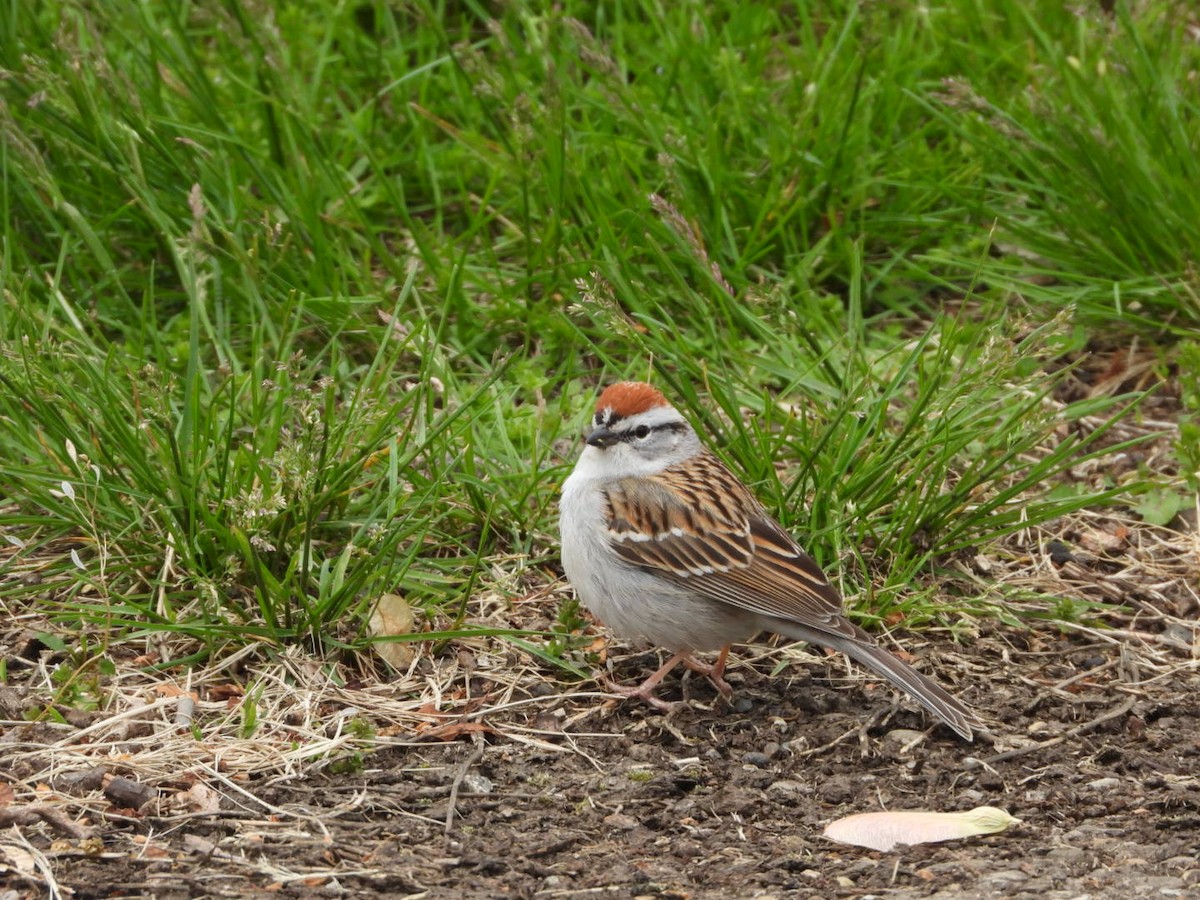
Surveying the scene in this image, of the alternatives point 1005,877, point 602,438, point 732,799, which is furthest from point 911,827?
point 602,438

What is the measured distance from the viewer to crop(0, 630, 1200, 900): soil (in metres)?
3.69

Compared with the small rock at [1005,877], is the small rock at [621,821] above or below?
above

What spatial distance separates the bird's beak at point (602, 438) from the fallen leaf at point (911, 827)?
1.43 metres

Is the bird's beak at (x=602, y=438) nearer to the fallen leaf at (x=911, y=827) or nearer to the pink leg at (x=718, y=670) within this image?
the pink leg at (x=718, y=670)

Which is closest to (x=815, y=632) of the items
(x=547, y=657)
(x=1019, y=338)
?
(x=547, y=657)

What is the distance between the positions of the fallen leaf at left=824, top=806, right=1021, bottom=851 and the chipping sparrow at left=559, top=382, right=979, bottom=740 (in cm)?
47

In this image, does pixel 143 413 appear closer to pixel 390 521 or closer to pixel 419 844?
pixel 390 521

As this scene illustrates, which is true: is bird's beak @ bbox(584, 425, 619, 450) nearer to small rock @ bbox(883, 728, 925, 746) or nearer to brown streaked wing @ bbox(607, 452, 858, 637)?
brown streaked wing @ bbox(607, 452, 858, 637)

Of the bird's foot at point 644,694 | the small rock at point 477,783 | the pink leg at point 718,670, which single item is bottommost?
the pink leg at point 718,670

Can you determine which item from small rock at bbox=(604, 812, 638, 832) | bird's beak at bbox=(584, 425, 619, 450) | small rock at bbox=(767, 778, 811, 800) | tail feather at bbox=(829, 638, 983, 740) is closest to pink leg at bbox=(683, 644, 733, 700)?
tail feather at bbox=(829, 638, 983, 740)

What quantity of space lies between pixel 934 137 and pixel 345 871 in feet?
15.0

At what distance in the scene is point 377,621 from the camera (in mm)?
4820

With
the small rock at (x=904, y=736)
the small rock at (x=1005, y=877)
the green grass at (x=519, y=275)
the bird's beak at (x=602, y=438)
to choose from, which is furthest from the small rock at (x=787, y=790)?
the bird's beak at (x=602, y=438)

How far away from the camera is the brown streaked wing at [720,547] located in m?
4.64
